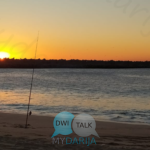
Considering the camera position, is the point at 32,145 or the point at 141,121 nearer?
the point at 32,145

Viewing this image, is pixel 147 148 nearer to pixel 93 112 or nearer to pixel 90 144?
pixel 90 144

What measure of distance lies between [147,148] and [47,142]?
211cm

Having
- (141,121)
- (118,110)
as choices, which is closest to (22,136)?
(141,121)

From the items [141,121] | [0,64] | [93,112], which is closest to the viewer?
[141,121]

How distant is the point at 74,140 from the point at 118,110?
8.59 m

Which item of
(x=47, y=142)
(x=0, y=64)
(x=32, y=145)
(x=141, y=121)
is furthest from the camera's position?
(x=0, y=64)

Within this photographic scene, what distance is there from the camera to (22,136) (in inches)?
266

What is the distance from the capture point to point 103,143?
248 inches

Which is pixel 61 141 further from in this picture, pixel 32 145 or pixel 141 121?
pixel 141 121

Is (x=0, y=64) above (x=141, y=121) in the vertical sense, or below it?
above

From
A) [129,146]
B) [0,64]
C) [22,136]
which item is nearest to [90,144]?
[129,146]

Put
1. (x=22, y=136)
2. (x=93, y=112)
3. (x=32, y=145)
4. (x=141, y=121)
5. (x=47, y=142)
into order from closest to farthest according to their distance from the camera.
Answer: (x=32, y=145), (x=47, y=142), (x=22, y=136), (x=141, y=121), (x=93, y=112)

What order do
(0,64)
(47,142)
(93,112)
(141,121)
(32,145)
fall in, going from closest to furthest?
1. (32,145)
2. (47,142)
3. (141,121)
4. (93,112)
5. (0,64)

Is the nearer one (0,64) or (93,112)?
(93,112)
